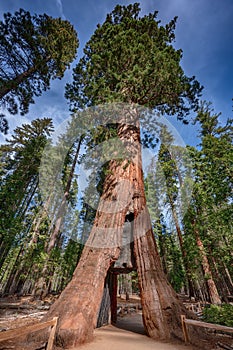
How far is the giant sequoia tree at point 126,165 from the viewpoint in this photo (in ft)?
13.8

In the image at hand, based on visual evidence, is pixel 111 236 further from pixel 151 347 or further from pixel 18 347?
pixel 18 347

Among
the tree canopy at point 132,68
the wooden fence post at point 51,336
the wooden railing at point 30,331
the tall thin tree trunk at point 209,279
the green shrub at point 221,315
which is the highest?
the tree canopy at point 132,68

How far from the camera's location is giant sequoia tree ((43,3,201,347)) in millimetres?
4207

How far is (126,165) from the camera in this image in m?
6.26

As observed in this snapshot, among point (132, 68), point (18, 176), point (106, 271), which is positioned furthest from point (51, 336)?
point (18, 176)

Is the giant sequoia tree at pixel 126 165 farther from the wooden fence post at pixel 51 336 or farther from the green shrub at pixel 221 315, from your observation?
the green shrub at pixel 221 315

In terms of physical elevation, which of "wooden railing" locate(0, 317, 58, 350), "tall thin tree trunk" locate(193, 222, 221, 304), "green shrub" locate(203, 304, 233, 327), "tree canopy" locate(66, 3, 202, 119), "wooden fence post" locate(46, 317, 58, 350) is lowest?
"wooden fence post" locate(46, 317, 58, 350)

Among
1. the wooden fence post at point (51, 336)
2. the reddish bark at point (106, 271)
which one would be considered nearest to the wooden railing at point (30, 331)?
the wooden fence post at point (51, 336)

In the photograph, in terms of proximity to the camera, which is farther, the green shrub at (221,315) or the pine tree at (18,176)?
the pine tree at (18,176)

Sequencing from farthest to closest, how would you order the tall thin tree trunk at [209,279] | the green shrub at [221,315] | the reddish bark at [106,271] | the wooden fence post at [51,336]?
the tall thin tree trunk at [209,279], the green shrub at [221,315], the reddish bark at [106,271], the wooden fence post at [51,336]

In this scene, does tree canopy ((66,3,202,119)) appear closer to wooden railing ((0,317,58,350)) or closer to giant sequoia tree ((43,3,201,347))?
giant sequoia tree ((43,3,201,347))

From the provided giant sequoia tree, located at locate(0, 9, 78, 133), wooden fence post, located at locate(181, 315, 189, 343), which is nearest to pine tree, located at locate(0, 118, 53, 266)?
giant sequoia tree, located at locate(0, 9, 78, 133)

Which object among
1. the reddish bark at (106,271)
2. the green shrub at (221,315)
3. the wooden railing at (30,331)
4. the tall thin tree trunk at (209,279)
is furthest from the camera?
the tall thin tree trunk at (209,279)

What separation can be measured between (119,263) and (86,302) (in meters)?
2.55
